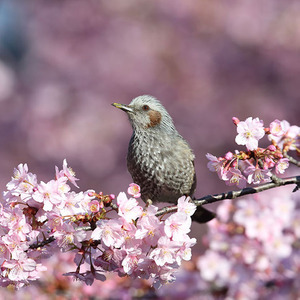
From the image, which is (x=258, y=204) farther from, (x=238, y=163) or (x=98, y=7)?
(x=98, y=7)

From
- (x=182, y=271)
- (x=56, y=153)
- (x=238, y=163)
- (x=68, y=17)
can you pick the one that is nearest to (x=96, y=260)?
(x=238, y=163)

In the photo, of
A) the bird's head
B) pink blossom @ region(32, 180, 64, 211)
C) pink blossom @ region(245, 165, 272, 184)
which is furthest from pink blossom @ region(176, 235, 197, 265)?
the bird's head

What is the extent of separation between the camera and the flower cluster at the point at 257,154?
8.91 ft

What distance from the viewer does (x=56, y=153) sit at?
31.4 feet

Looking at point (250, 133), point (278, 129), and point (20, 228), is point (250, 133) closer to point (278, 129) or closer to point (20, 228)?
point (278, 129)

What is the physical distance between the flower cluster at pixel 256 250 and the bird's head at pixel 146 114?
92 centimetres

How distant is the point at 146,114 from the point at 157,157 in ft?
1.33

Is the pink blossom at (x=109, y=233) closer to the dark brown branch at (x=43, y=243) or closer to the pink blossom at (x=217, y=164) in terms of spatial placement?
the dark brown branch at (x=43, y=243)

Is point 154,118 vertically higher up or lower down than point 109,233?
higher up

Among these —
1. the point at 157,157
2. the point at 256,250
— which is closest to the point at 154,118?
the point at 157,157

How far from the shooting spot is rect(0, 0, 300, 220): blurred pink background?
29.4 feet

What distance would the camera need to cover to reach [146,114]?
438 cm

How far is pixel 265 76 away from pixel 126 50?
258 cm

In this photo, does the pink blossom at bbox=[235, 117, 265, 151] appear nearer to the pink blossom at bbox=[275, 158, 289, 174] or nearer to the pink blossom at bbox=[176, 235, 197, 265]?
the pink blossom at bbox=[275, 158, 289, 174]
